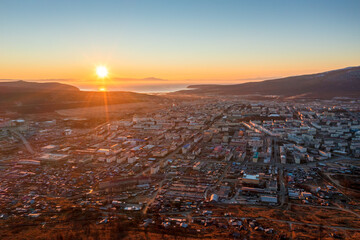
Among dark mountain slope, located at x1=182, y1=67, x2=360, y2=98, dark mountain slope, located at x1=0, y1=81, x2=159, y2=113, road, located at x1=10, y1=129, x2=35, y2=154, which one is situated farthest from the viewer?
dark mountain slope, located at x1=182, y1=67, x2=360, y2=98

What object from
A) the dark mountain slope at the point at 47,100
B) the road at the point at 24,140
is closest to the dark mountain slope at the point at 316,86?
the dark mountain slope at the point at 47,100

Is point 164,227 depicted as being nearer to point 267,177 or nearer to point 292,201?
point 292,201

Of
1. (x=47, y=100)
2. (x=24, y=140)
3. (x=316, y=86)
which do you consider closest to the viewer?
(x=24, y=140)

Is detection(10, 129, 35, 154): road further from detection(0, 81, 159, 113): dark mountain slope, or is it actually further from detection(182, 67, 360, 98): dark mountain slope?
detection(182, 67, 360, 98): dark mountain slope

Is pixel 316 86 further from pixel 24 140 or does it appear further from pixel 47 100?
pixel 24 140

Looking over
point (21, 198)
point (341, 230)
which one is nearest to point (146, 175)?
point (21, 198)

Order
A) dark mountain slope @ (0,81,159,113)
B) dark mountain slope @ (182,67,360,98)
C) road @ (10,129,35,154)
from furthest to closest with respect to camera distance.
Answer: dark mountain slope @ (182,67,360,98), dark mountain slope @ (0,81,159,113), road @ (10,129,35,154)

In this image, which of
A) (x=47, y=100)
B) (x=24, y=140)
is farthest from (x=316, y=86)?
(x=24, y=140)

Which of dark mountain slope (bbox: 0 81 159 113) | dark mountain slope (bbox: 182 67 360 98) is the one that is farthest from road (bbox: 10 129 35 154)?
dark mountain slope (bbox: 182 67 360 98)

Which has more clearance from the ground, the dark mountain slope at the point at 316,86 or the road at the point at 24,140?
the dark mountain slope at the point at 316,86

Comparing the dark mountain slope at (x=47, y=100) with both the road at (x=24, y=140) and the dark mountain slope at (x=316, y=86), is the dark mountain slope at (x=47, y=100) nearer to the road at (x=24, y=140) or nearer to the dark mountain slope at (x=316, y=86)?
the road at (x=24, y=140)

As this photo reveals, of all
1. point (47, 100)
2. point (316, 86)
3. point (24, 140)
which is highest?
point (316, 86)
